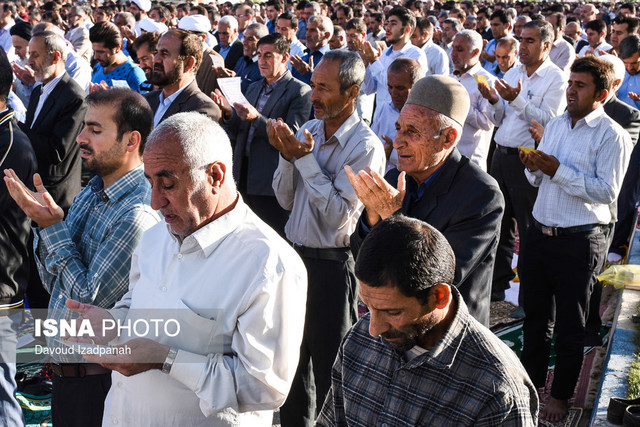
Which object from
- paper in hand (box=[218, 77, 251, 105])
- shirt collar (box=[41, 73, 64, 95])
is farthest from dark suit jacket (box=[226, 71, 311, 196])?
shirt collar (box=[41, 73, 64, 95])

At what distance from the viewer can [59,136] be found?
5.31m

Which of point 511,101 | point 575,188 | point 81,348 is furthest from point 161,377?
point 511,101

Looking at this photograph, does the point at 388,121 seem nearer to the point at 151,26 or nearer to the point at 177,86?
the point at 177,86

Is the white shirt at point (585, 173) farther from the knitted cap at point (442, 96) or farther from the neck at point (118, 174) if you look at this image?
the neck at point (118, 174)

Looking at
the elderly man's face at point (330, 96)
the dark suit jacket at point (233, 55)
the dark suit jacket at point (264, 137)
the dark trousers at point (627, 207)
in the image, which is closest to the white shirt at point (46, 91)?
Answer: the dark suit jacket at point (264, 137)

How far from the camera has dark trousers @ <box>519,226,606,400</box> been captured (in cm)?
421

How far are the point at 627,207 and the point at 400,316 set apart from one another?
6066mm

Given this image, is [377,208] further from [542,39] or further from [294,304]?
[542,39]

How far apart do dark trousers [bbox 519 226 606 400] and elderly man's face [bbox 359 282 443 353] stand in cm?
256

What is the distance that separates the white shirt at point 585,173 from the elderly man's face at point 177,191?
8.03ft

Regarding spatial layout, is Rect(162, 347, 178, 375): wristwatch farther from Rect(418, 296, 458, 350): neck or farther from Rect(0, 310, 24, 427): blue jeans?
Rect(0, 310, 24, 427): blue jeans

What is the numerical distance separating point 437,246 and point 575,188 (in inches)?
97.2

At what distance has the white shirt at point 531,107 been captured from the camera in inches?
225

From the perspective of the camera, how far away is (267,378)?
225 cm
